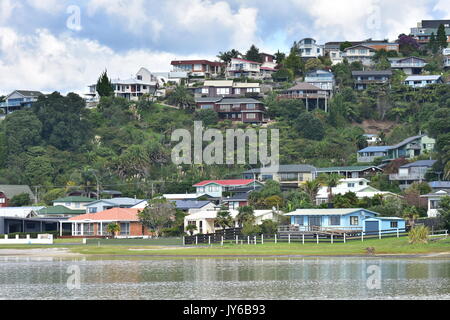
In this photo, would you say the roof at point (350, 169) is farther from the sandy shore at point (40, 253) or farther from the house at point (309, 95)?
the sandy shore at point (40, 253)

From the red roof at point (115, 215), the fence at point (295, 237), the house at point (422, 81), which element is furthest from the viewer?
the house at point (422, 81)

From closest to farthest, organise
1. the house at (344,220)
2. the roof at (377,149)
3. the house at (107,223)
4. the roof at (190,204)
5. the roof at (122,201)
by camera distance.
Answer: the house at (344,220), the house at (107,223), the roof at (190,204), the roof at (122,201), the roof at (377,149)

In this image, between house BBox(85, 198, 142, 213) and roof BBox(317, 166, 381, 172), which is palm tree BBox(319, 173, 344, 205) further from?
house BBox(85, 198, 142, 213)

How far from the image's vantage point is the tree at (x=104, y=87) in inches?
6555

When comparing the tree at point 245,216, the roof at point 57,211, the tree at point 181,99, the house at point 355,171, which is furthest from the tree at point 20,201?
the tree at point 181,99

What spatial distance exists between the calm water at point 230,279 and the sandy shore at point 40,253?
6.99 metres

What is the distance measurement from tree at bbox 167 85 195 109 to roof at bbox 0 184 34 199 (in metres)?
38.2

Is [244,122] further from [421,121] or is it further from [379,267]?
[379,267]

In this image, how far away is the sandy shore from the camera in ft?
260

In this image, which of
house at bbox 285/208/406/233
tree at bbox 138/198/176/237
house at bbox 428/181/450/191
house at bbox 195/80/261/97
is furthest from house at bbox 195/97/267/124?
house at bbox 285/208/406/233

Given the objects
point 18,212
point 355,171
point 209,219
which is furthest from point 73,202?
point 355,171

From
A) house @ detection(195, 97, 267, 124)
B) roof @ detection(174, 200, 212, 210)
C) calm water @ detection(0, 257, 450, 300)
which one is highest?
house @ detection(195, 97, 267, 124)

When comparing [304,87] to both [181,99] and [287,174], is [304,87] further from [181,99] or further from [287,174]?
[287,174]
